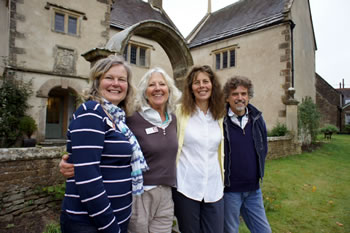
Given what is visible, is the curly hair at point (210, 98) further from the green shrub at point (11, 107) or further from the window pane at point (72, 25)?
the window pane at point (72, 25)

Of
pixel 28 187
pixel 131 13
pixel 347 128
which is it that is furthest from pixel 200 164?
pixel 347 128

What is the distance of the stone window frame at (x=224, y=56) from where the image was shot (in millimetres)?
12852

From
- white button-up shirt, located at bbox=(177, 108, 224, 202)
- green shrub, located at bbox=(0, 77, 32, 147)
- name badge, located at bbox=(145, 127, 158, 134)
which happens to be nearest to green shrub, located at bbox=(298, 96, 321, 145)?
white button-up shirt, located at bbox=(177, 108, 224, 202)

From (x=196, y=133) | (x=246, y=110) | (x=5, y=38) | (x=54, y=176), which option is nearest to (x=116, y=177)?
(x=196, y=133)

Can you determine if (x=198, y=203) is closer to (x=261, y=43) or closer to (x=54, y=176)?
(x=54, y=176)

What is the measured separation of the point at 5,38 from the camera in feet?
30.4

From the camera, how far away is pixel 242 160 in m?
2.17

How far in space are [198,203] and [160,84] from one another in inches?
45.6

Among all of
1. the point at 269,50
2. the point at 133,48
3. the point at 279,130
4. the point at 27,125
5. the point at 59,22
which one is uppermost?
the point at 59,22

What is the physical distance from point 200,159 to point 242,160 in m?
0.53

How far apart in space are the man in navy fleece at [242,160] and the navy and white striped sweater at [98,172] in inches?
44.1

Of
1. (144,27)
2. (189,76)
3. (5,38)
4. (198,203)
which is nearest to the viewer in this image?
(198,203)

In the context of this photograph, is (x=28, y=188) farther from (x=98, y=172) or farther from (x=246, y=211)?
(x=246, y=211)

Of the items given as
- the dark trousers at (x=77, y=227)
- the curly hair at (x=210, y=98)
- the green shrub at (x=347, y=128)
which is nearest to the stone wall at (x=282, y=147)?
the curly hair at (x=210, y=98)
